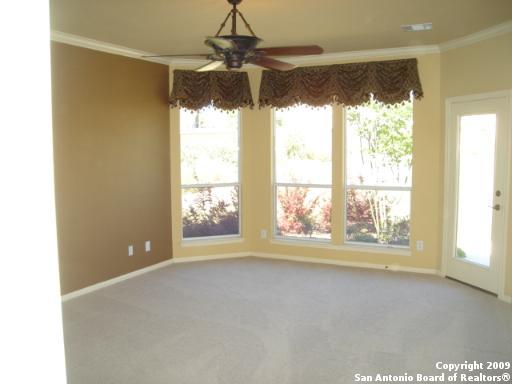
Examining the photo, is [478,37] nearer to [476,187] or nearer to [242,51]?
[476,187]

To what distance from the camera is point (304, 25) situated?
4.48m

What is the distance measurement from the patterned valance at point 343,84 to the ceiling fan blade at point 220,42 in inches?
120

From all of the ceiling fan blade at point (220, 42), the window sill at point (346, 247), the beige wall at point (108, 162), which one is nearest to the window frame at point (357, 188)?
the window sill at point (346, 247)

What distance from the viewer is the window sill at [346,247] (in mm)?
5841

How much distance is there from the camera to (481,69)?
486 centimetres

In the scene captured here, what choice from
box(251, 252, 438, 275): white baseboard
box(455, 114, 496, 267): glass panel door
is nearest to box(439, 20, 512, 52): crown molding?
box(455, 114, 496, 267): glass panel door

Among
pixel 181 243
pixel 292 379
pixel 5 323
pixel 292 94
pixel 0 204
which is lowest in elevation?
pixel 292 379

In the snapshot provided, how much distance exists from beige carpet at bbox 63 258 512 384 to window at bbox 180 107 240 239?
0.98 m

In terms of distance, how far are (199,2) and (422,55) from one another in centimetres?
298

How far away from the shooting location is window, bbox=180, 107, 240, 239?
6312 mm

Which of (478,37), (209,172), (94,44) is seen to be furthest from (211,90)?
(478,37)

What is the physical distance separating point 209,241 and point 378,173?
2.46m

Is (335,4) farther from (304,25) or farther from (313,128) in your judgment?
(313,128)

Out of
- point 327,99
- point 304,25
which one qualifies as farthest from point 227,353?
point 327,99
